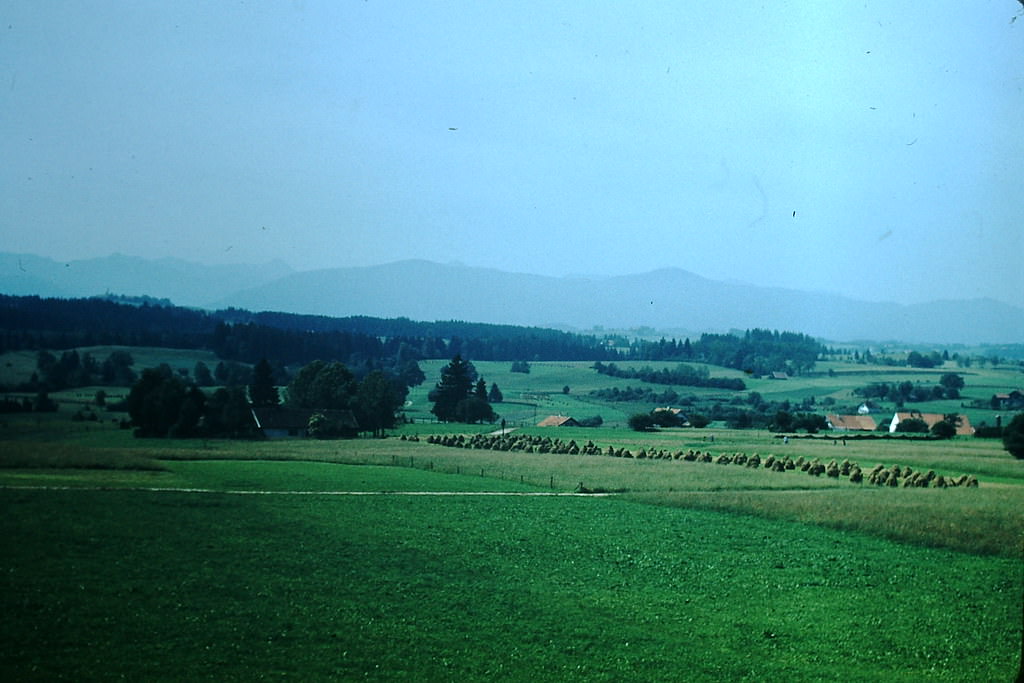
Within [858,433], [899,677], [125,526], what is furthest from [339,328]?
[858,433]

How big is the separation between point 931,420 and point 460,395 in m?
20.2

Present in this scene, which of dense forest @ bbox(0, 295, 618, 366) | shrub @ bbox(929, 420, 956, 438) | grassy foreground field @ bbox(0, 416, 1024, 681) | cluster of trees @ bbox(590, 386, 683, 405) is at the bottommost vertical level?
grassy foreground field @ bbox(0, 416, 1024, 681)

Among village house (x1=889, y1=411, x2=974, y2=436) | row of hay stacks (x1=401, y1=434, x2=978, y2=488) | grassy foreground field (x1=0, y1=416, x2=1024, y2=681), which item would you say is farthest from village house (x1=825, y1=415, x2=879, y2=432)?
grassy foreground field (x1=0, y1=416, x2=1024, y2=681)

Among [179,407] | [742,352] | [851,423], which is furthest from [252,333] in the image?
[742,352]

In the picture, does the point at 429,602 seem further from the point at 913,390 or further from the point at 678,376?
the point at 913,390

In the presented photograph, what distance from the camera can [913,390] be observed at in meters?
38.2

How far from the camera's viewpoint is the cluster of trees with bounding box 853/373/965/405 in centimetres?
3628

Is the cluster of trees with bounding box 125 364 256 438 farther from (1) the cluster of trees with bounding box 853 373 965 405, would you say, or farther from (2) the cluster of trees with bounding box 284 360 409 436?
(1) the cluster of trees with bounding box 853 373 965 405

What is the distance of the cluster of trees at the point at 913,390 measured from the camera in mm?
36281

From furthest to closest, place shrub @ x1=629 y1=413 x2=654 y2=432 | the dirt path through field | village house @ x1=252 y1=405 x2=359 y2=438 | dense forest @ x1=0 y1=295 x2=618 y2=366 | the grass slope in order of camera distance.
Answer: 1. shrub @ x1=629 y1=413 x2=654 y2=432
2. village house @ x1=252 y1=405 x2=359 y2=438
3. dense forest @ x1=0 y1=295 x2=618 y2=366
4. the dirt path through field
5. the grass slope

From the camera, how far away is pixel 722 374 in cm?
3822

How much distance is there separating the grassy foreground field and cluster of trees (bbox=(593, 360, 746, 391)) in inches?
647

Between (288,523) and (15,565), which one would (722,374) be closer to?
(288,523)

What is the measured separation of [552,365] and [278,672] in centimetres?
2046
